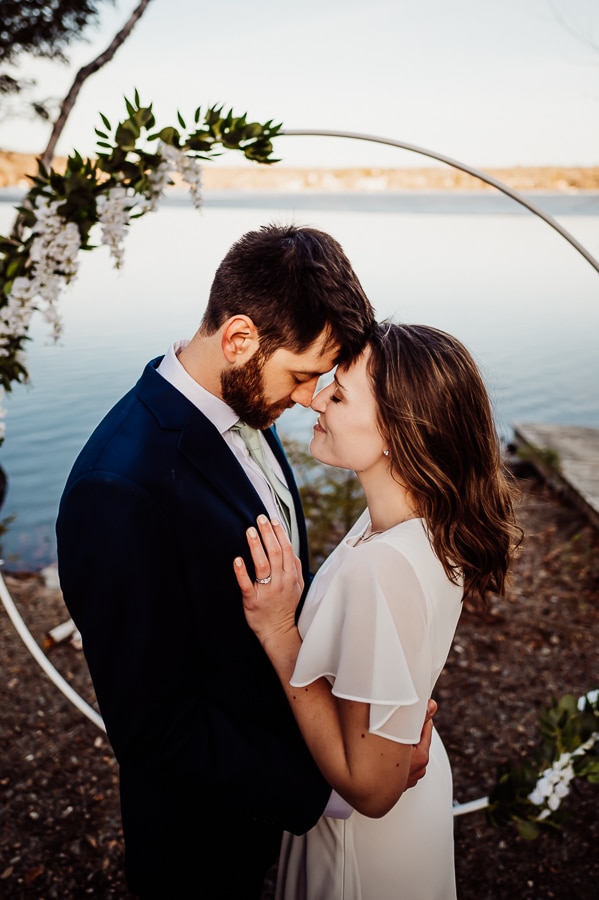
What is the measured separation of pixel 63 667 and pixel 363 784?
3.23m

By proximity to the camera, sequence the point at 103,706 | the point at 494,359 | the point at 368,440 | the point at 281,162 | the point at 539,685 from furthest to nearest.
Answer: the point at 494,359, the point at 539,685, the point at 281,162, the point at 368,440, the point at 103,706

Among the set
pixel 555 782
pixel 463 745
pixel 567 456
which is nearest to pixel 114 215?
pixel 555 782

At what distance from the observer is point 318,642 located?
1791 mm

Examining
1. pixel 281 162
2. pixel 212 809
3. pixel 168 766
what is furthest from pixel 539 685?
pixel 281 162

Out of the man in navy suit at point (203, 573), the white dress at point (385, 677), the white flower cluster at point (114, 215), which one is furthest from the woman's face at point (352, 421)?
the white flower cluster at point (114, 215)

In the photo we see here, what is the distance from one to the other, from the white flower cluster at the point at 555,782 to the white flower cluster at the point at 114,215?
2644 millimetres

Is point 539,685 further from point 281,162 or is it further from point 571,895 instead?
point 281,162

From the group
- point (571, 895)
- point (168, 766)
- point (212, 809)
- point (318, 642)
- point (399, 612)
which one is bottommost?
point (571, 895)

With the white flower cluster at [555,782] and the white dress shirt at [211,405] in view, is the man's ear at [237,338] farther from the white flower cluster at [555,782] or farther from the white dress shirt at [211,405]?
the white flower cluster at [555,782]

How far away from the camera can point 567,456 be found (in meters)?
7.73

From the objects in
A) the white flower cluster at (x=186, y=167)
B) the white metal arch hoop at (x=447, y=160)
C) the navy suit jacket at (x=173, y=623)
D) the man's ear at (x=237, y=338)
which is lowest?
the navy suit jacket at (x=173, y=623)

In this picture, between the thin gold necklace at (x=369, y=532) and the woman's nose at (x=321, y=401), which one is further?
the woman's nose at (x=321, y=401)

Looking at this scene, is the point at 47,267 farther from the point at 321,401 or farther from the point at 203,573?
the point at 203,573

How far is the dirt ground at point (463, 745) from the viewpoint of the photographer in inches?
120
